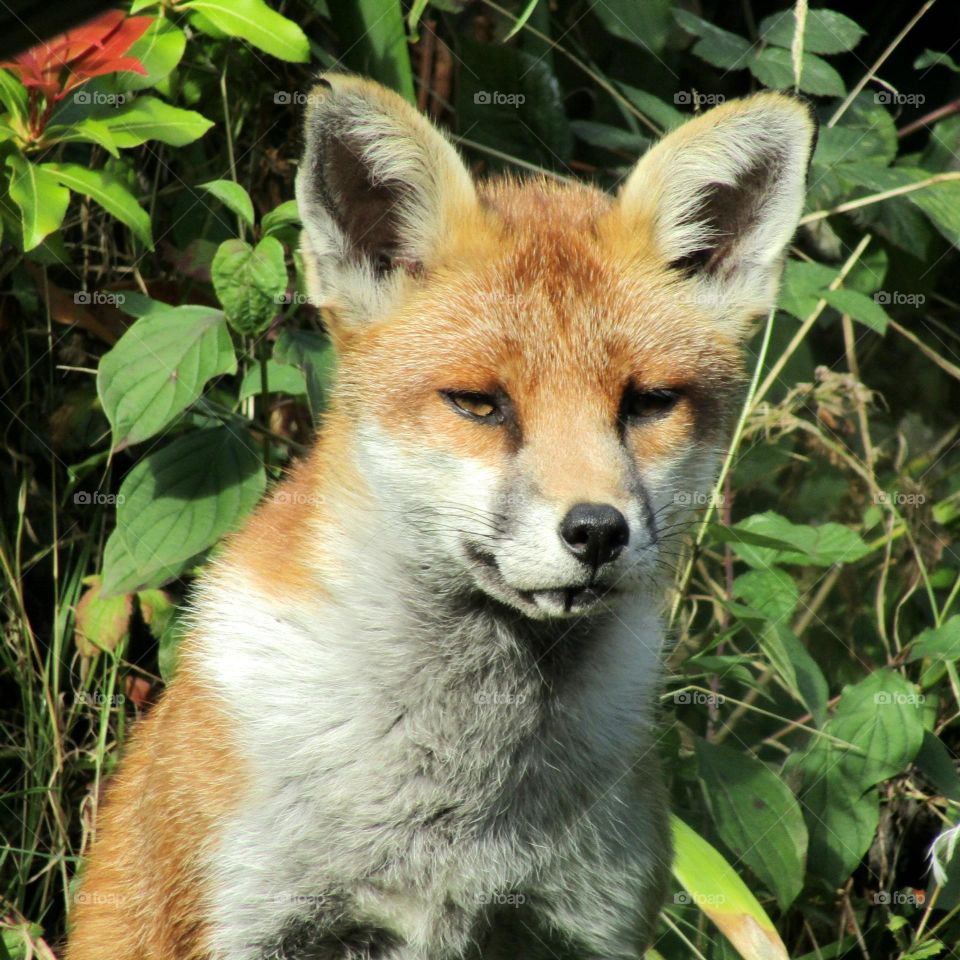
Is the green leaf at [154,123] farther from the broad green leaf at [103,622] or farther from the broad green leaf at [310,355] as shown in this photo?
the broad green leaf at [103,622]

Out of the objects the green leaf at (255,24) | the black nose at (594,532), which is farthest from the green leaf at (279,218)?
the black nose at (594,532)

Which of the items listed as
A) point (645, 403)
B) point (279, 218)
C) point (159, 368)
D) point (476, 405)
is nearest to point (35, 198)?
point (159, 368)

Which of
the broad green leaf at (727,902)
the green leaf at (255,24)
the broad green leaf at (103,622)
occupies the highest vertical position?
the green leaf at (255,24)

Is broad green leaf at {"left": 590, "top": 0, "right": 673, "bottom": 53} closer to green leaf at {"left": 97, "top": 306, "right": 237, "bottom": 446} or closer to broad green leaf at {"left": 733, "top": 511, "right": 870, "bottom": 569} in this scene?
broad green leaf at {"left": 733, "top": 511, "right": 870, "bottom": 569}

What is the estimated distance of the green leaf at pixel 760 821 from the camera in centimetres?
392

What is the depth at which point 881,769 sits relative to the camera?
4062 mm

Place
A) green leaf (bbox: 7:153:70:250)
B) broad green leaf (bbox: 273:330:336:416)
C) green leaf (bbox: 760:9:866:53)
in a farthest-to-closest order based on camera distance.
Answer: green leaf (bbox: 760:9:866:53), broad green leaf (bbox: 273:330:336:416), green leaf (bbox: 7:153:70:250)

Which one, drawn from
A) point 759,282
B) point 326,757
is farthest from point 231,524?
point 759,282

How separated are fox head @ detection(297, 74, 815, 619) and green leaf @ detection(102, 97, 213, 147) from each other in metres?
0.81

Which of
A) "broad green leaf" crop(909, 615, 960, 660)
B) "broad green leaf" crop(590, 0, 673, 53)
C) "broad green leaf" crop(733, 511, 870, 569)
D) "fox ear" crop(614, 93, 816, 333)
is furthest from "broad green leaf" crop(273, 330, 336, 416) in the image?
"broad green leaf" crop(909, 615, 960, 660)

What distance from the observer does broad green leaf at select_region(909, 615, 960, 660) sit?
4.20 metres

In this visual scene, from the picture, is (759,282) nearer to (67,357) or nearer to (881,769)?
(881,769)

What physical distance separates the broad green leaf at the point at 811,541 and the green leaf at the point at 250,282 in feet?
5.45

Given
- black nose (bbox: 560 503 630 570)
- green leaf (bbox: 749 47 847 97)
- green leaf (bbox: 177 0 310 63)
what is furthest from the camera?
green leaf (bbox: 749 47 847 97)
